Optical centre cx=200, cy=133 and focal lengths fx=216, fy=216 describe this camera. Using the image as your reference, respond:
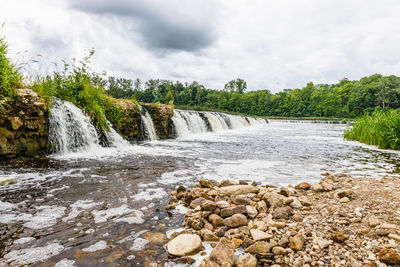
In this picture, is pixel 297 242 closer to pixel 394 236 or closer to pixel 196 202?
pixel 394 236

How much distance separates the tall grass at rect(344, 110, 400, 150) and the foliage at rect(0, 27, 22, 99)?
11652 millimetres

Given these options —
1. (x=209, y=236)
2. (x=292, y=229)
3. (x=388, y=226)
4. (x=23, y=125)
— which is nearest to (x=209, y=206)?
(x=209, y=236)

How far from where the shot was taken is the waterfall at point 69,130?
6184 mm

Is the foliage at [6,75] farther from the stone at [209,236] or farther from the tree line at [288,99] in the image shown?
the tree line at [288,99]

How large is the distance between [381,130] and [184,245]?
1012 centimetres

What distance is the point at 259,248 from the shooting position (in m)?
1.84

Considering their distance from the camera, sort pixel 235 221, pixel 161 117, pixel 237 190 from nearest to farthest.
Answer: pixel 235 221
pixel 237 190
pixel 161 117

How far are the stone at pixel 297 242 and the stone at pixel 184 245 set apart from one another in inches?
31.8

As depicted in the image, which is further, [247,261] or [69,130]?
[69,130]

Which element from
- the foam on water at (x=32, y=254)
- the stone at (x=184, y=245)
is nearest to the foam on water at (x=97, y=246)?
the foam on water at (x=32, y=254)

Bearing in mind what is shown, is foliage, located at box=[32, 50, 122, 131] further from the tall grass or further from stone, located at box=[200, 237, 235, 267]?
the tall grass

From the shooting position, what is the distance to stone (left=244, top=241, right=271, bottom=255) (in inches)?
71.6

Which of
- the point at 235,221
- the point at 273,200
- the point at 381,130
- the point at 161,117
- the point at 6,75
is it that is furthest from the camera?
the point at 161,117

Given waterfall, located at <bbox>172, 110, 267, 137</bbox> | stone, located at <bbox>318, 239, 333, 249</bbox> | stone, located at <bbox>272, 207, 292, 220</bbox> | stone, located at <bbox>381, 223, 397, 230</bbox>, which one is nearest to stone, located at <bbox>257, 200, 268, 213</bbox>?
stone, located at <bbox>272, 207, 292, 220</bbox>
